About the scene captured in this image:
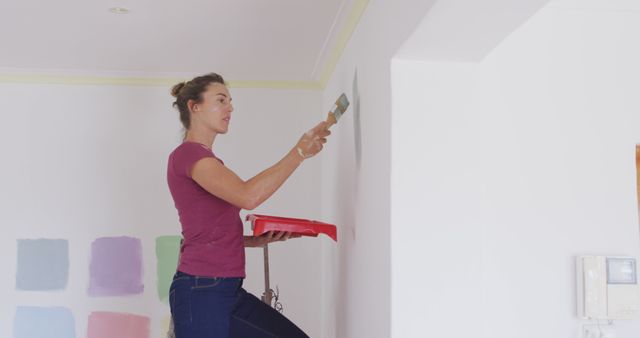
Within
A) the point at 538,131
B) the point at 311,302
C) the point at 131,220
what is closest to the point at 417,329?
the point at 538,131

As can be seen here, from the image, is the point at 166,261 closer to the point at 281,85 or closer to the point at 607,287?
the point at 281,85

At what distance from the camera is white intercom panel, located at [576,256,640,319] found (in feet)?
6.50

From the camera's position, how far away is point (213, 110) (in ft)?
6.95

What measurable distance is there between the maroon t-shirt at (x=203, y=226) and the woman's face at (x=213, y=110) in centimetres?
14

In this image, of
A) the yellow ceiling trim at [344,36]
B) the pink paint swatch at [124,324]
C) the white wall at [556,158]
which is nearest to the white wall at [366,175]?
the yellow ceiling trim at [344,36]

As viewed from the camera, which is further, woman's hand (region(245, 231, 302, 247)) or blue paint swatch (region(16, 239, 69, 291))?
blue paint swatch (region(16, 239, 69, 291))

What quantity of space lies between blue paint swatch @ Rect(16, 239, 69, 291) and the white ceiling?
87cm

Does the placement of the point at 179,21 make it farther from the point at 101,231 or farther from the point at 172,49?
the point at 101,231

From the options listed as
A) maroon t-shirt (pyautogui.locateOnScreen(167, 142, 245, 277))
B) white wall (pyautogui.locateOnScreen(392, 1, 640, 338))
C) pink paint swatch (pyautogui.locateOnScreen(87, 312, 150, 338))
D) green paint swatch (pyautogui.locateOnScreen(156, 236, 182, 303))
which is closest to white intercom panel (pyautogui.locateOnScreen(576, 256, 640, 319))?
white wall (pyautogui.locateOnScreen(392, 1, 640, 338))

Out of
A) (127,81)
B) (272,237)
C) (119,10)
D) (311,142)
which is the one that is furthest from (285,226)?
(127,81)

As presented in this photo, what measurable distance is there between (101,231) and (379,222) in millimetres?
2003

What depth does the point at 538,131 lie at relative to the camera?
6.69ft

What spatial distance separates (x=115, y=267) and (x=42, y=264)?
357 mm

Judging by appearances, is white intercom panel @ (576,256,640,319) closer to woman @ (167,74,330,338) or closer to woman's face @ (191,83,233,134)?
woman @ (167,74,330,338)
